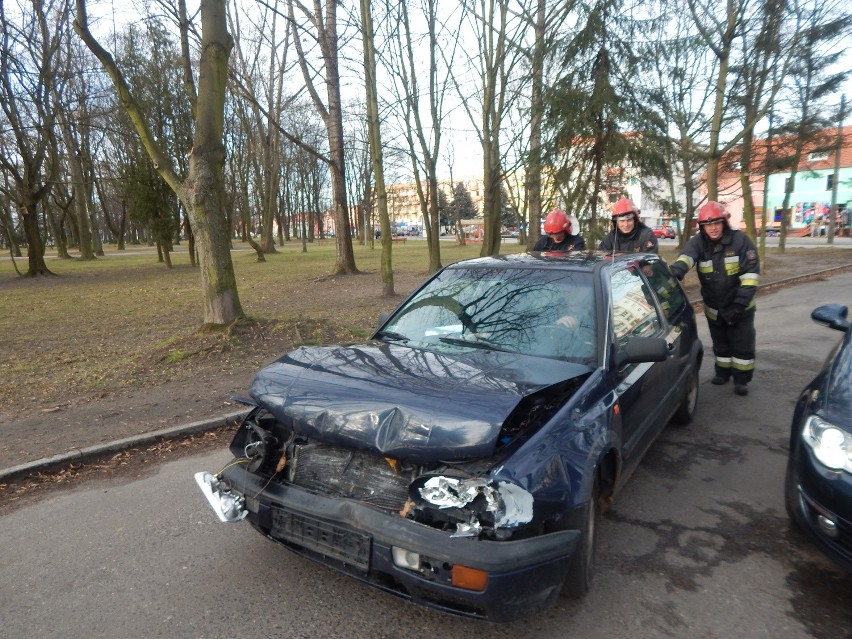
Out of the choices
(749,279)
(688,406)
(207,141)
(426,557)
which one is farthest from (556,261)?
(207,141)

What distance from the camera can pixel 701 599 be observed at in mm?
2830

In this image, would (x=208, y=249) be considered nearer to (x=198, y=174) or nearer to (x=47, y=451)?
(x=198, y=174)

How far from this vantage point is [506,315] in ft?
12.2

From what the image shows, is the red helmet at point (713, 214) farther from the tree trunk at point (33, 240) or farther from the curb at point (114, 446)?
the tree trunk at point (33, 240)

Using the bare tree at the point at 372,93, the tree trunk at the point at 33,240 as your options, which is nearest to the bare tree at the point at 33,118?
the tree trunk at the point at 33,240

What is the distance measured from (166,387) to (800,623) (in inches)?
241

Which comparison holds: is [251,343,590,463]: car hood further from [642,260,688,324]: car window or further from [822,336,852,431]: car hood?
[642,260,688,324]: car window

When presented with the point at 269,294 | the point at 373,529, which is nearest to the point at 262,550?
the point at 373,529

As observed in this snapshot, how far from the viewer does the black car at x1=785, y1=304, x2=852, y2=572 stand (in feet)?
8.68

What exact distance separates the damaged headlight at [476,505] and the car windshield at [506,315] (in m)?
1.16

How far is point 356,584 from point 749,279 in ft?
15.7

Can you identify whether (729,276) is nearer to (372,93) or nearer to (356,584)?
(356,584)

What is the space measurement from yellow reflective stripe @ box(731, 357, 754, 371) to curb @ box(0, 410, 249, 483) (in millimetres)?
5010

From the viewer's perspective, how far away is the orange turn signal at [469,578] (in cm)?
224
